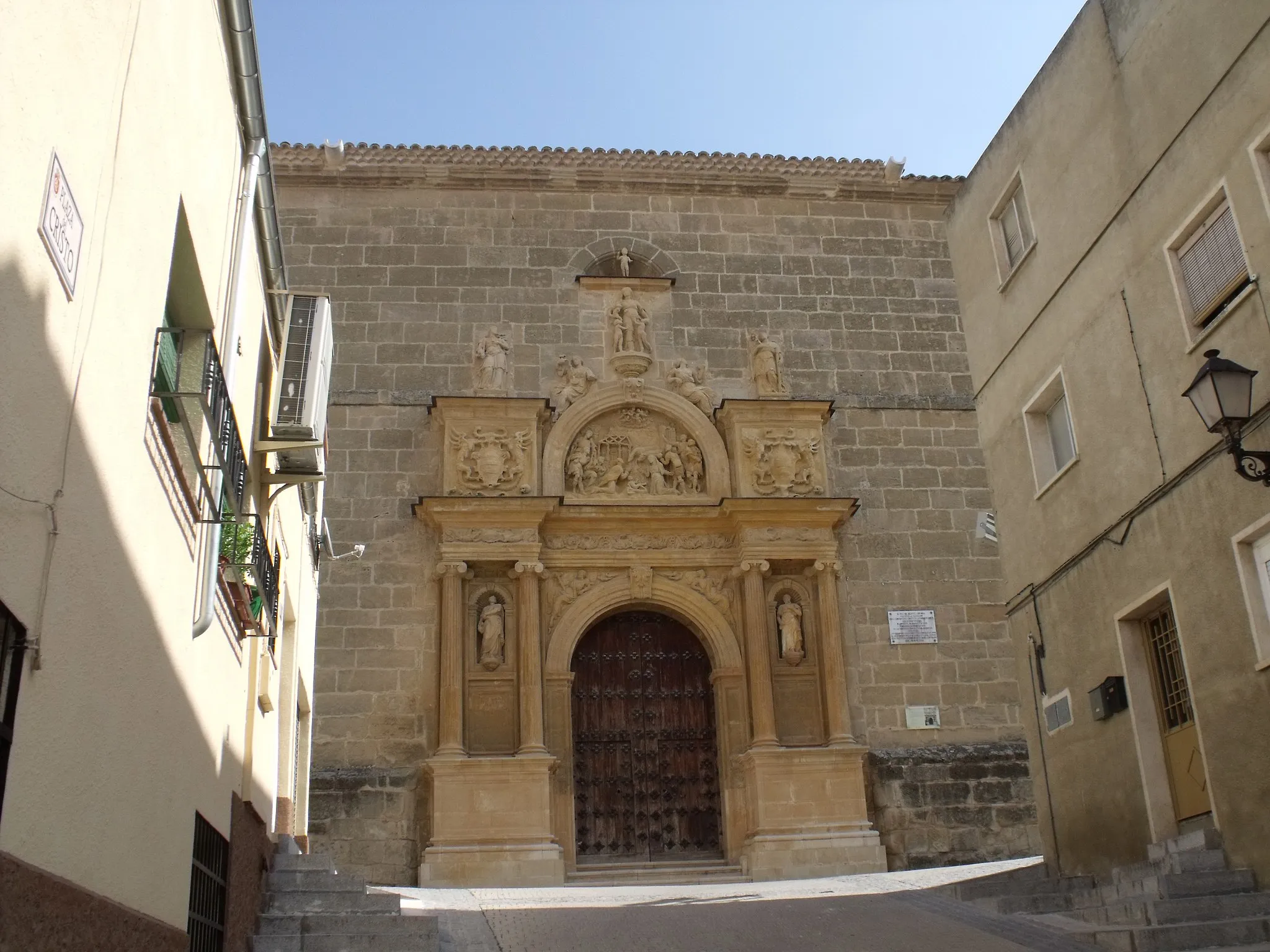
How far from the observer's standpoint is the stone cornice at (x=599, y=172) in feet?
53.6

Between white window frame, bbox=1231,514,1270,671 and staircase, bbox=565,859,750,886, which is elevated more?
white window frame, bbox=1231,514,1270,671

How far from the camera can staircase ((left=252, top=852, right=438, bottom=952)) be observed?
24.2ft

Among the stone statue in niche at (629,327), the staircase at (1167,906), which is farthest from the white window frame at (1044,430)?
the stone statue in niche at (629,327)

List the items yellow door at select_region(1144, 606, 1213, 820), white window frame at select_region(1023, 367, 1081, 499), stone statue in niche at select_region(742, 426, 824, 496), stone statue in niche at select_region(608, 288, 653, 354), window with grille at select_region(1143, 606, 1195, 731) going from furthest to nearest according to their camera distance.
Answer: stone statue in niche at select_region(608, 288, 653, 354)
stone statue in niche at select_region(742, 426, 824, 496)
white window frame at select_region(1023, 367, 1081, 499)
window with grille at select_region(1143, 606, 1195, 731)
yellow door at select_region(1144, 606, 1213, 820)

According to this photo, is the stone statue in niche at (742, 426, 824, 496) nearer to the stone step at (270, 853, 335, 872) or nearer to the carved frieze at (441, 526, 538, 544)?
the carved frieze at (441, 526, 538, 544)

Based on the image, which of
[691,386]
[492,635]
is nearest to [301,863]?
A: [492,635]

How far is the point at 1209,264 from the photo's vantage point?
824cm

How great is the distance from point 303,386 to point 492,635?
21.2 feet

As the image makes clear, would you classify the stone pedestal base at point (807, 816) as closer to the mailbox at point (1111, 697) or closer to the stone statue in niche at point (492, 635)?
the stone statue in niche at point (492, 635)

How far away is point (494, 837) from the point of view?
13.0 m

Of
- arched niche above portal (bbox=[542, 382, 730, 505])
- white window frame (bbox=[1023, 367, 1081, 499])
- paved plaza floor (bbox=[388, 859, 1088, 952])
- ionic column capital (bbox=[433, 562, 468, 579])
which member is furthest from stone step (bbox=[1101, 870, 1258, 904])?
ionic column capital (bbox=[433, 562, 468, 579])

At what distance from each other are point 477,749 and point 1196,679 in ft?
25.1

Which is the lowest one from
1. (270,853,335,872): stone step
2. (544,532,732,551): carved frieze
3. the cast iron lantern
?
(270,853,335,872): stone step

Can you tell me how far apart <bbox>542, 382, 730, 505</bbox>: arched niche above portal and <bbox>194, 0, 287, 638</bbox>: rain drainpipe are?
22.3 feet
